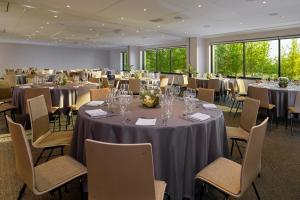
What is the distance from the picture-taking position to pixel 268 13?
771 cm

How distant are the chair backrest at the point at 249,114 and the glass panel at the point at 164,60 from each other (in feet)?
48.4

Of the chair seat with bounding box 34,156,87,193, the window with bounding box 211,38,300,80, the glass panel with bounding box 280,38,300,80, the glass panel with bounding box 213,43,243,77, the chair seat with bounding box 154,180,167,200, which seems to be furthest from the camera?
the glass panel with bounding box 213,43,243,77

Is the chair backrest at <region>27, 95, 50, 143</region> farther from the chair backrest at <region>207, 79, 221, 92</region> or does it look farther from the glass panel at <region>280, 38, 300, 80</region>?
the glass panel at <region>280, 38, 300, 80</region>

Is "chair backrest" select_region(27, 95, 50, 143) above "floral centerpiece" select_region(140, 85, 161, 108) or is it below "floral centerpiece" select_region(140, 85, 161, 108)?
below

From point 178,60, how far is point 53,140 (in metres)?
14.9

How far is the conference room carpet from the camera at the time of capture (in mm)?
2812

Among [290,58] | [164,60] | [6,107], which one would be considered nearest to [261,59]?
[290,58]

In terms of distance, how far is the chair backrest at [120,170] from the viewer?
60.8 inches

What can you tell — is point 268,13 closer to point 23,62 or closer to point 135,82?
point 135,82

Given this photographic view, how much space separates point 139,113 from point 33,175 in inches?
52.7

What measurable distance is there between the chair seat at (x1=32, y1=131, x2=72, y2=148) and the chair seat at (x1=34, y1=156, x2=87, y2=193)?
1.64ft

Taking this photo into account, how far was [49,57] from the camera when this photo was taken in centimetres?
2286

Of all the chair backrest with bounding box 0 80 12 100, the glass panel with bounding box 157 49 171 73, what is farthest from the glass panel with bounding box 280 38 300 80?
the chair backrest with bounding box 0 80 12 100

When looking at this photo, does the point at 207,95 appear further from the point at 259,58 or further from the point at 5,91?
the point at 259,58
